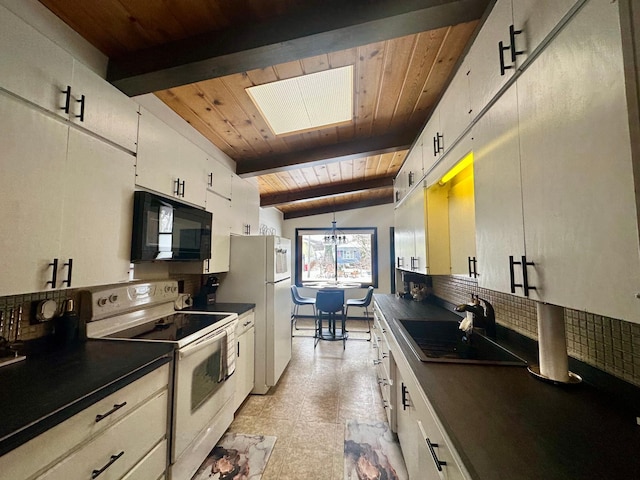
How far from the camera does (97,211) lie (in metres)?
1.38

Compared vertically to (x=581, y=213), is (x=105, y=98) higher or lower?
higher

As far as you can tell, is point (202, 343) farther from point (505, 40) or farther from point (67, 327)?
point (505, 40)

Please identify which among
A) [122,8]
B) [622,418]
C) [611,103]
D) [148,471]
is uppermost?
[122,8]

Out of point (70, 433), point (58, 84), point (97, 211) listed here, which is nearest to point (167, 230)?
point (97, 211)

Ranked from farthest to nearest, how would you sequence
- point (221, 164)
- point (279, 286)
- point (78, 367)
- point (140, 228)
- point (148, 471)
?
point (279, 286) → point (221, 164) → point (140, 228) → point (148, 471) → point (78, 367)

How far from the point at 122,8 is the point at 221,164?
1478 millimetres

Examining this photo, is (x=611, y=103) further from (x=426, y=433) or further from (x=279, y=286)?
(x=279, y=286)

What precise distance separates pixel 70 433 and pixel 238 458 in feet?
4.22

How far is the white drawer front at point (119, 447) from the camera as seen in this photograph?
929 mm

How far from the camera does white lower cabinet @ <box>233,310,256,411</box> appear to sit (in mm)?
2365

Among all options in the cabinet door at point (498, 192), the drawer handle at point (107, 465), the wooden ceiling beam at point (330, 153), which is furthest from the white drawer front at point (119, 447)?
the wooden ceiling beam at point (330, 153)

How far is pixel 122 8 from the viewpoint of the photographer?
120 cm

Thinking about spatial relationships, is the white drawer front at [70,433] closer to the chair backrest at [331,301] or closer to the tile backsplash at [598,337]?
the tile backsplash at [598,337]

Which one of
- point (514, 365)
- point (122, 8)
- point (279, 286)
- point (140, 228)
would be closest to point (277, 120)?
point (122, 8)
